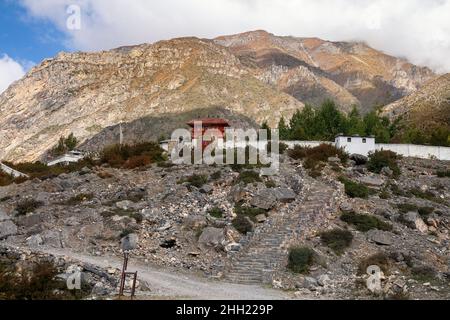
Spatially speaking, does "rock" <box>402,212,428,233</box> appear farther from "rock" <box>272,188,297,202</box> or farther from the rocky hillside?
the rocky hillside

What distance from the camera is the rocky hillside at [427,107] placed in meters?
116

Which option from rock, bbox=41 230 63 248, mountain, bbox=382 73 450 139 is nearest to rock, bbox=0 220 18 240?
rock, bbox=41 230 63 248

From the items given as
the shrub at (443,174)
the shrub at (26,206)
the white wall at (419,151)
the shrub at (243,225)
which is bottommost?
the shrub at (243,225)

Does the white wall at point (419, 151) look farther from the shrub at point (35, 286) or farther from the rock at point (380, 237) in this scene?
the shrub at point (35, 286)

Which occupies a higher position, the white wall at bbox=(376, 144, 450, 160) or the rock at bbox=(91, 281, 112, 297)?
the white wall at bbox=(376, 144, 450, 160)

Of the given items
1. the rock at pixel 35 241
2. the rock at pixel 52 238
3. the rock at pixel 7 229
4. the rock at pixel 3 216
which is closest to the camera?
the rock at pixel 35 241

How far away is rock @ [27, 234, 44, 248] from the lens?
28319 millimetres

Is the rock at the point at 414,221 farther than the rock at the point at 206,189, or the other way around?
the rock at the point at 206,189

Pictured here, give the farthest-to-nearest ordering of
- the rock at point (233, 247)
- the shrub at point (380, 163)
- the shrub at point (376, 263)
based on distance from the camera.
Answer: the shrub at point (380, 163) < the rock at point (233, 247) < the shrub at point (376, 263)

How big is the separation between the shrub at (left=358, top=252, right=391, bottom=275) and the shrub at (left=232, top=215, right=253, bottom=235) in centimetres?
703

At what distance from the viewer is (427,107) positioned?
127312mm

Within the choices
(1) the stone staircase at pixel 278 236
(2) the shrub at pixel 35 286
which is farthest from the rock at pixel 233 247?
(2) the shrub at pixel 35 286

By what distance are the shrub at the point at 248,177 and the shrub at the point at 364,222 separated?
754 cm
